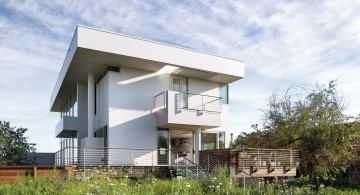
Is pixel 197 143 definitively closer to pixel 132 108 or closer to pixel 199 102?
pixel 199 102

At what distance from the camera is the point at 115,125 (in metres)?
19.1

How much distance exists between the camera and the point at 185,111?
19422 mm

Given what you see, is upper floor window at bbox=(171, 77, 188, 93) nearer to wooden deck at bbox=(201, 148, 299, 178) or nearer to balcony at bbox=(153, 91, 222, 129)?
balcony at bbox=(153, 91, 222, 129)

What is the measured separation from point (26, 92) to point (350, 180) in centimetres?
2212

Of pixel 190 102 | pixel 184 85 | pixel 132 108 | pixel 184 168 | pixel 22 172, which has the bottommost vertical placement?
pixel 184 168

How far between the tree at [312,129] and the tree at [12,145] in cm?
1450

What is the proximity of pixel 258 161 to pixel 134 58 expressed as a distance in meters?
7.83

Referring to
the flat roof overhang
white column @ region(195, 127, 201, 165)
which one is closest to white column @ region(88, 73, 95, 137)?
the flat roof overhang

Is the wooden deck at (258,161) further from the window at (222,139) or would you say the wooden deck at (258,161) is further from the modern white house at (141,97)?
the window at (222,139)

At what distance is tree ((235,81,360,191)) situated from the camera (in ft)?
65.9

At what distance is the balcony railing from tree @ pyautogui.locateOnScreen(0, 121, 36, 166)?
410 inches

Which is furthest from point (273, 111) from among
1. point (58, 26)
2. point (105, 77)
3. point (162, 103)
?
point (58, 26)

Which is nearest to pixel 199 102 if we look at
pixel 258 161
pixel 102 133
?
pixel 258 161

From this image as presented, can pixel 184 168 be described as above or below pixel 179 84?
below
